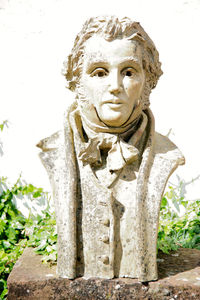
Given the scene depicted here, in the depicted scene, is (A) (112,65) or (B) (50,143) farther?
(B) (50,143)

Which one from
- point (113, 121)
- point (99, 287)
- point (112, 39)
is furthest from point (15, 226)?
point (112, 39)

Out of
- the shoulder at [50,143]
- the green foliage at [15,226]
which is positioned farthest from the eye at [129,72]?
the green foliage at [15,226]

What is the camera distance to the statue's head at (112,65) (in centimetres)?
195

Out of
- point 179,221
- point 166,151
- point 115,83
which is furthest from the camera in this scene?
point 179,221

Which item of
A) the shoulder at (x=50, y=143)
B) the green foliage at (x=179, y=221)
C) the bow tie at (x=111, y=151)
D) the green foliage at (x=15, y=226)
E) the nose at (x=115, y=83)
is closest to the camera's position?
the nose at (x=115, y=83)

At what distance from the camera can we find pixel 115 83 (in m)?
1.94

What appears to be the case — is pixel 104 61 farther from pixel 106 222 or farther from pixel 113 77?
pixel 106 222

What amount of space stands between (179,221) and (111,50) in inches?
77.9

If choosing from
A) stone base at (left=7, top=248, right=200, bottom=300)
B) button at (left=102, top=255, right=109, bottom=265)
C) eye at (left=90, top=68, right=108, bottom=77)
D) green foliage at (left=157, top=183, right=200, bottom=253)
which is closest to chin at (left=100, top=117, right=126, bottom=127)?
eye at (left=90, top=68, right=108, bottom=77)

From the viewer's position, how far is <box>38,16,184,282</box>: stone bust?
1969 mm

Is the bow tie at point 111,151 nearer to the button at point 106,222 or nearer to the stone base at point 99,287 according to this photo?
the button at point 106,222

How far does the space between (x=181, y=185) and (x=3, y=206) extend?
1.68 metres

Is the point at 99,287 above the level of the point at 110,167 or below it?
below

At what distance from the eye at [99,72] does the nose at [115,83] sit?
0.15 ft
